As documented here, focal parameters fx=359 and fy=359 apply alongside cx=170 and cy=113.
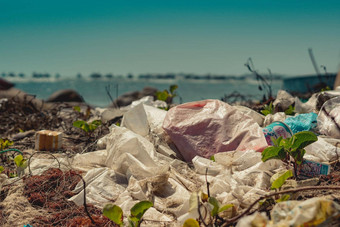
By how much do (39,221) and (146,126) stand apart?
1.41m

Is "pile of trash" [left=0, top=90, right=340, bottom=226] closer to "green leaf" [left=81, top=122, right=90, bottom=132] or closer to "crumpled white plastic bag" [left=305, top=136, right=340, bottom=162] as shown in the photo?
"crumpled white plastic bag" [left=305, top=136, right=340, bottom=162]

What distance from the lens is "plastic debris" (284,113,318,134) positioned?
3.33 metres

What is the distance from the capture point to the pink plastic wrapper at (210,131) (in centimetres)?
301

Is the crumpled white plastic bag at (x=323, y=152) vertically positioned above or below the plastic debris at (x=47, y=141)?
above

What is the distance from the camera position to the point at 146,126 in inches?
133

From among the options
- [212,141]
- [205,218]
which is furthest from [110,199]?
[212,141]

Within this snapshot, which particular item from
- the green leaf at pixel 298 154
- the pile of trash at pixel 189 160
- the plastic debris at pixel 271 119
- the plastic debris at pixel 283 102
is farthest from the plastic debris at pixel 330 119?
the green leaf at pixel 298 154

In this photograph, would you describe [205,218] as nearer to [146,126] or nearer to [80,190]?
[80,190]

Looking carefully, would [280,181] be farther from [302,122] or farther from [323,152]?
[302,122]

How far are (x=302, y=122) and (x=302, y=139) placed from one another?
1214mm

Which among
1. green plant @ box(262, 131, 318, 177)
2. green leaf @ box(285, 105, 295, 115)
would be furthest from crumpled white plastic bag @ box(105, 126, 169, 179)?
green leaf @ box(285, 105, 295, 115)

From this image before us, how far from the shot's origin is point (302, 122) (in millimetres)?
3414

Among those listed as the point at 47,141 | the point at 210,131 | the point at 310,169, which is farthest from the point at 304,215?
the point at 47,141

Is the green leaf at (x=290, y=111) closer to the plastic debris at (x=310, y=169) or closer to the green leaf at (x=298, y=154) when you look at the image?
the plastic debris at (x=310, y=169)
